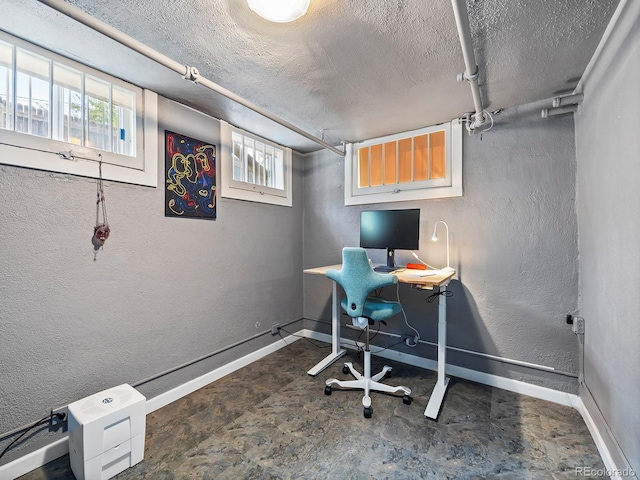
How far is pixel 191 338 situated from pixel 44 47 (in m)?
2.11

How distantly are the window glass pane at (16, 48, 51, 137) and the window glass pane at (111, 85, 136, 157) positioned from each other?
34 centimetres

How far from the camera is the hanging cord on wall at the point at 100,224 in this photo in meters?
1.79

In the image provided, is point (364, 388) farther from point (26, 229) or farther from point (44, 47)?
point (44, 47)

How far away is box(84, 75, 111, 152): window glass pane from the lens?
70.8 inches

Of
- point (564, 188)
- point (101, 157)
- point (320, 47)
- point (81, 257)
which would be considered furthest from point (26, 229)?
point (564, 188)

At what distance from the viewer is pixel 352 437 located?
178 cm

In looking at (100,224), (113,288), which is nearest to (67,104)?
(100,224)

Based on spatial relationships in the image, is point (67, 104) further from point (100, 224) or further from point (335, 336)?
point (335, 336)

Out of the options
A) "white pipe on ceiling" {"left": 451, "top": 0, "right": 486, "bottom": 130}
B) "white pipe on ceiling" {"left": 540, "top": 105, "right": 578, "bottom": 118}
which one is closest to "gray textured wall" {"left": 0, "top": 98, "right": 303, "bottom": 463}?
"white pipe on ceiling" {"left": 451, "top": 0, "right": 486, "bottom": 130}

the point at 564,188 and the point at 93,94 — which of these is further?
the point at 564,188

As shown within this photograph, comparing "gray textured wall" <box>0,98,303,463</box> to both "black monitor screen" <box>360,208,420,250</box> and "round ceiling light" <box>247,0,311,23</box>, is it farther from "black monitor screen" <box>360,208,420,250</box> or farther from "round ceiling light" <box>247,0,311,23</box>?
"round ceiling light" <box>247,0,311,23</box>

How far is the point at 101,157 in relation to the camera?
181 centimetres

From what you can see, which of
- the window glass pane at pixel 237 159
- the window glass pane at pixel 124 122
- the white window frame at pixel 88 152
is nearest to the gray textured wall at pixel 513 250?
the window glass pane at pixel 237 159

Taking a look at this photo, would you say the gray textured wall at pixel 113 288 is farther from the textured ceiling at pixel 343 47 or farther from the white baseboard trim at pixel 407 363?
the textured ceiling at pixel 343 47
